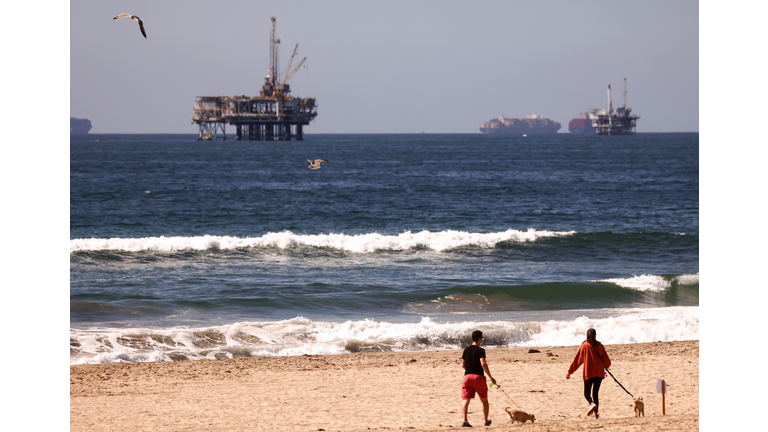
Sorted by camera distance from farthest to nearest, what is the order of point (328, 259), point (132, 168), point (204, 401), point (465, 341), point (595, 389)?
point (132, 168), point (328, 259), point (465, 341), point (204, 401), point (595, 389)

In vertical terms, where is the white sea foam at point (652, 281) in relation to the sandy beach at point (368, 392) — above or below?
above

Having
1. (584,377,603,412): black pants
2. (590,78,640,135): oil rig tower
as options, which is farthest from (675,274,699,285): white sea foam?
(590,78,640,135): oil rig tower

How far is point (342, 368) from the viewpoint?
39.3 feet

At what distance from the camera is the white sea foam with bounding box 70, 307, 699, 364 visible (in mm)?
13172

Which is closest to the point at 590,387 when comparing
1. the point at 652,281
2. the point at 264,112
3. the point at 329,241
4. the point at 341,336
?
the point at 341,336

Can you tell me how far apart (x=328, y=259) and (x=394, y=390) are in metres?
13.5

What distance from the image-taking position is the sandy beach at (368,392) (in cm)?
888

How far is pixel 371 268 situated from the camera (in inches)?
873

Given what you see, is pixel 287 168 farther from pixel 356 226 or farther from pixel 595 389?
pixel 595 389

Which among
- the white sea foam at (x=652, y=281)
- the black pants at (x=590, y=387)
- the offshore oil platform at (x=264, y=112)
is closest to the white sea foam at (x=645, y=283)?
the white sea foam at (x=652, y=281)

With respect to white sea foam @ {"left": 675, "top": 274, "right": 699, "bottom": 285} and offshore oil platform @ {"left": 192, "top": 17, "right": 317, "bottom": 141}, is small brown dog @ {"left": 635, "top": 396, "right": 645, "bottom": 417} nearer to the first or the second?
white sea foam @ {"left": 675, "top": 274, "right": 699, "bottom": 285}

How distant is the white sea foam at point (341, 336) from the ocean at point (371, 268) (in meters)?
0.05

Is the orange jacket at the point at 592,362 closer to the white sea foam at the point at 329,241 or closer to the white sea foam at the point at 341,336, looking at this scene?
the white sea foam at the point at 341,336
